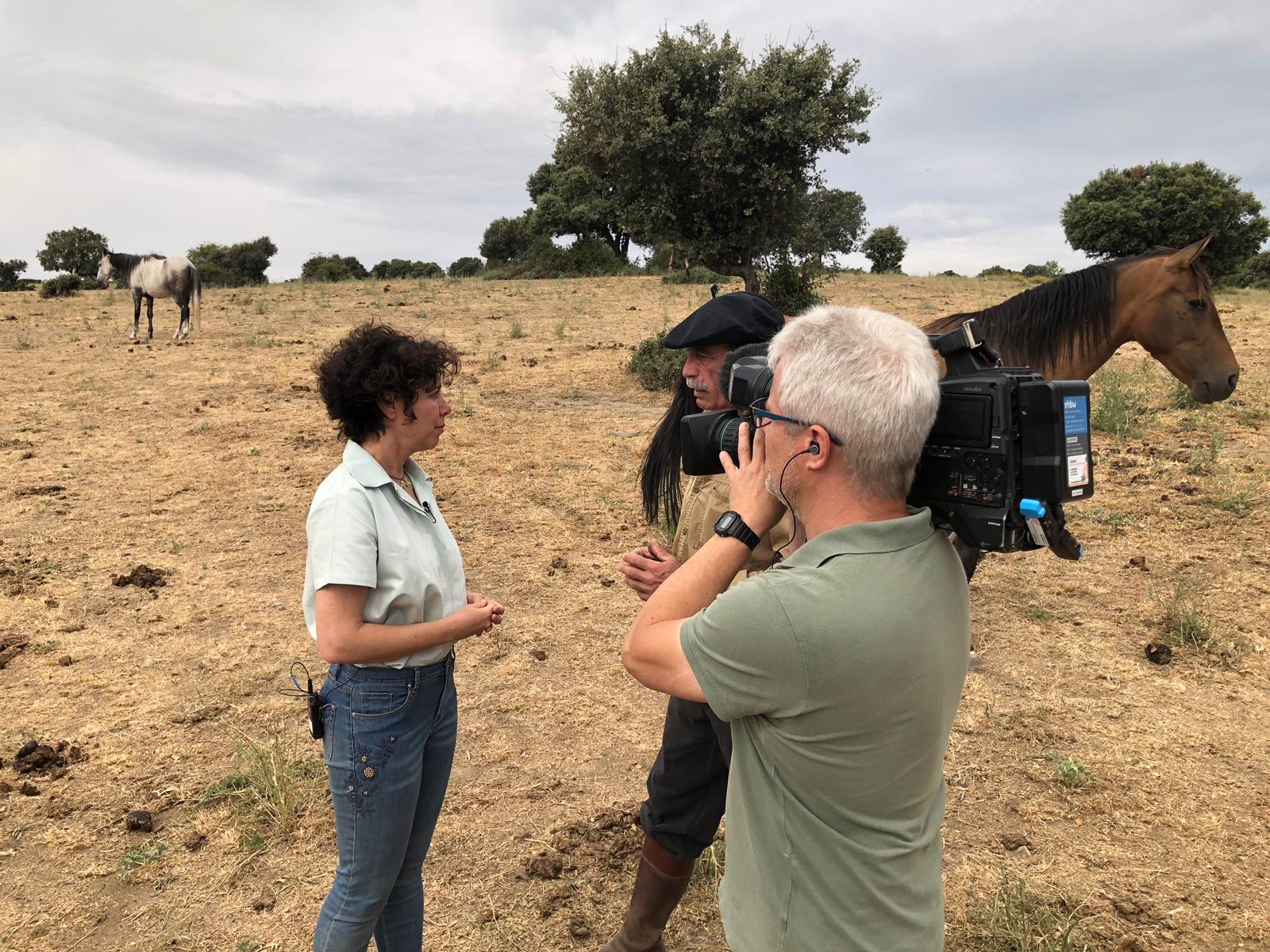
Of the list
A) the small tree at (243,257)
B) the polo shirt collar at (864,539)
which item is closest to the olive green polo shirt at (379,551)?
the polo shirt collar at (864,539)

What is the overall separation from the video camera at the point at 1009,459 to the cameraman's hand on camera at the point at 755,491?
0.83 feet

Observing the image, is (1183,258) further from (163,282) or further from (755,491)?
(163,282)

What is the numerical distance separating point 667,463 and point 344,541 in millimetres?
1083

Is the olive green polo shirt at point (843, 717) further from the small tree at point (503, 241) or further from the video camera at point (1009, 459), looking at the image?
the small tree at point (503, 241)

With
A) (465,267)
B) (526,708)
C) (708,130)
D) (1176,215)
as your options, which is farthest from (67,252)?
(1176,215)

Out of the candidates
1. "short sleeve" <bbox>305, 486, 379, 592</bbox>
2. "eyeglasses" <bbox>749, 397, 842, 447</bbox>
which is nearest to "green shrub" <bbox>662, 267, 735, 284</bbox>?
"short sleeve" <bbox>305, 486, 379, 592</bbox>

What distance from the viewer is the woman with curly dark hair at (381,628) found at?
175 cm

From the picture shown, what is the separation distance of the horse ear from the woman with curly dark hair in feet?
15.8

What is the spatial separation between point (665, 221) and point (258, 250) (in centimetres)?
4229

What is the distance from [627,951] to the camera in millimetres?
2352

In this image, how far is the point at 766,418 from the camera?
1.26 m

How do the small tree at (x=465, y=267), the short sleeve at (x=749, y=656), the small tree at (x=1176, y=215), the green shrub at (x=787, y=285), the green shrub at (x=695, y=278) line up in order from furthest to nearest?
the small tree at (x=465, y=267) < the small tree at (x=1176, y=215) < the green shrub at (x=695, y=278) < the green shrub at (x=787, y=285) < the short sleeve at (x=749, y=656)

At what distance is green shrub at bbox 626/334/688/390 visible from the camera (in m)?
10.5

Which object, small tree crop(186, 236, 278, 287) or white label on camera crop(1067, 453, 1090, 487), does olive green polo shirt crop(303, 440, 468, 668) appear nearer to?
white label on camera crop(1067, 453, 1090, 487)
